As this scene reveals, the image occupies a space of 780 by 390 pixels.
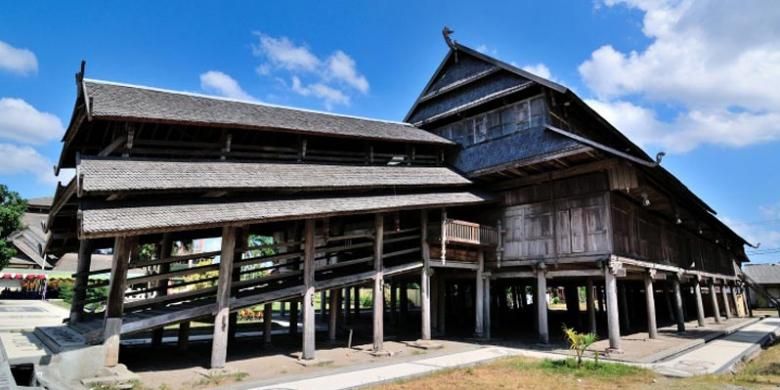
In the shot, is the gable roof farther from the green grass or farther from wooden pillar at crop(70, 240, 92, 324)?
wooden pillar at crop(70, 240, 92, 324)

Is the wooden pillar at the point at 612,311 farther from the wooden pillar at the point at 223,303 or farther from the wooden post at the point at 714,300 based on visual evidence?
the wooden post at the point at 714,300

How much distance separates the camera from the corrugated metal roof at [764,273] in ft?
178

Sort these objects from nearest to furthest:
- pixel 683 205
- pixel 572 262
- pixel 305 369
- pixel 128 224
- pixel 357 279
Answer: pixel 128 224
pixel 305 369
pixel 357 279
pixel 572 262
pixel 683 205

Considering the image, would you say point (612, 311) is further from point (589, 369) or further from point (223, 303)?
point (223, 303)

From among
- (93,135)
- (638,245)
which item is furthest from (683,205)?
(93,135)

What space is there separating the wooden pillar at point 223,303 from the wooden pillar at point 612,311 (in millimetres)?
12367

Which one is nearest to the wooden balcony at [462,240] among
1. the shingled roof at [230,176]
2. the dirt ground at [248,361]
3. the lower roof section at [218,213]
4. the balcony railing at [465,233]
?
the balcony railing at [465,233]

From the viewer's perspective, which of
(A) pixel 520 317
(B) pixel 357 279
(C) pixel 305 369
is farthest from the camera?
(A) pixel 520 317

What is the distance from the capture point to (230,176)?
42.3 feet

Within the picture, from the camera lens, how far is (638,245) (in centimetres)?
1809

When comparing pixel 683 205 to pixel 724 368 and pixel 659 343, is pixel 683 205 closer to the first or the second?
pixel 659 343

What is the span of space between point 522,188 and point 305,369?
11.5 metres

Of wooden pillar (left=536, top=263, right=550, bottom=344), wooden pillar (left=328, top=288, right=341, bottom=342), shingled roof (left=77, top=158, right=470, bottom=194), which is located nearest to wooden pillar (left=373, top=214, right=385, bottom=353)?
shingled roof (left=77, top=158, right=470, bottom=194)

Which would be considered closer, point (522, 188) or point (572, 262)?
point (572, 262)
